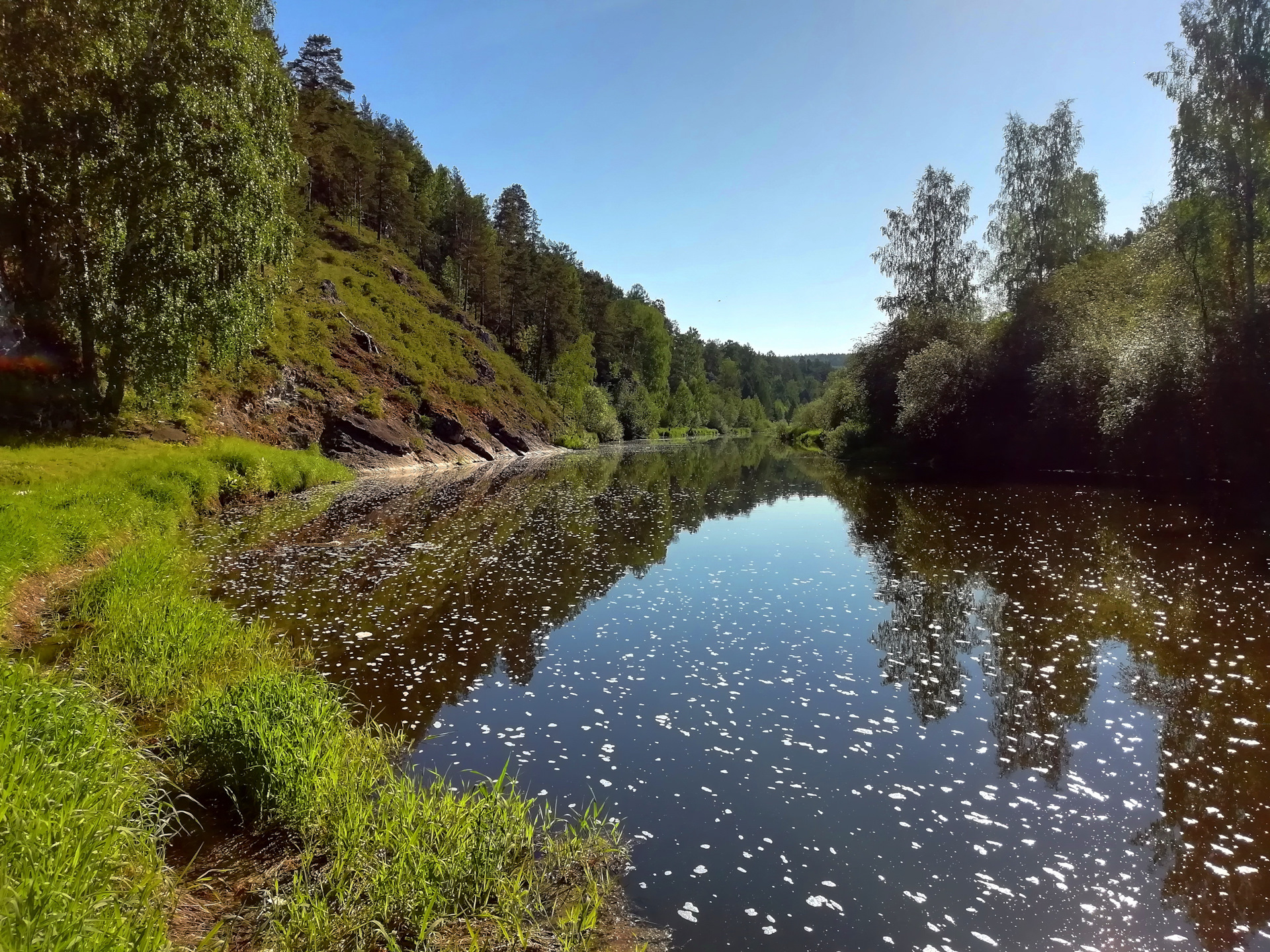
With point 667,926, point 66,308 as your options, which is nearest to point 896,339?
point 66,308

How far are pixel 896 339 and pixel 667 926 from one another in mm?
58079

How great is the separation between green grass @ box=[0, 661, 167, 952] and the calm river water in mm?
3268

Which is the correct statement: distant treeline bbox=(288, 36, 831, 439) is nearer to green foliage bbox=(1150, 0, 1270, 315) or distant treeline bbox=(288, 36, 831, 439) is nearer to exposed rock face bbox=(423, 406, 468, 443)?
exposed rock face bbox=(423, 406, 468, 443)

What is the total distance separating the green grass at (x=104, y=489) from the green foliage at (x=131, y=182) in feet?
12.8

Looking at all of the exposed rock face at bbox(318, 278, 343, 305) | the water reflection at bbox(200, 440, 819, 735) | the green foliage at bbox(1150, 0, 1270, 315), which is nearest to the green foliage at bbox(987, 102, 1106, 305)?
the green foliage at bbox(1150, 0, 1270, 315)

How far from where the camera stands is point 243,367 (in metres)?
41.9

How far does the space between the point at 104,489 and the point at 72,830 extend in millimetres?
18631

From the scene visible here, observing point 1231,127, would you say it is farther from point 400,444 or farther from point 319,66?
point 319,66

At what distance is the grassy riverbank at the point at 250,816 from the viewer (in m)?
4.30

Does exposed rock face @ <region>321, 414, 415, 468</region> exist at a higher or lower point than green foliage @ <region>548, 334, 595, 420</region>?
lower

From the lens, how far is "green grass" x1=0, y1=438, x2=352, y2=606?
13961mm

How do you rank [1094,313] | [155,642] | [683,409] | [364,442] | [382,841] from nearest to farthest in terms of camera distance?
1. [382,841]
2. [155,642]
3. [1094,313]
4. [364,442]
5. [683,409]

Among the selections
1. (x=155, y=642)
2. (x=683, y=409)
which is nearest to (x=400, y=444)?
(x=155, y=642)

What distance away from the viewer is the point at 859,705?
1024 cm
